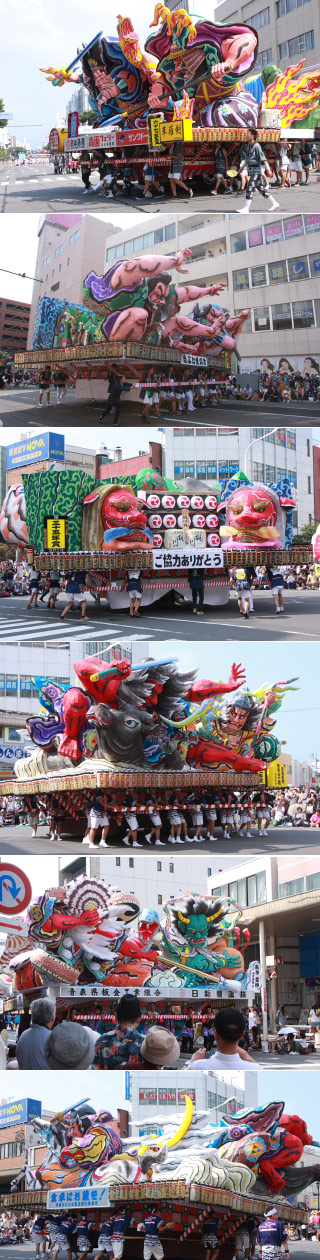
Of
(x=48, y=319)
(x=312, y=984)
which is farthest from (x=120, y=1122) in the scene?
(x=312, y=984)

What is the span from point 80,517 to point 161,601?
3.24m

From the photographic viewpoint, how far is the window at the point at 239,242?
164 feet

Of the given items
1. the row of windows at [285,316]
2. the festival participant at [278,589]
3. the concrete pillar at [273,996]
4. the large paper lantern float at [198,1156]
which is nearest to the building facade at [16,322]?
the row of windows at [285,316]

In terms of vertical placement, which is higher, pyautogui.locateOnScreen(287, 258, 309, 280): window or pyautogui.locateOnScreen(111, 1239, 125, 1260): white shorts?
pyautogui.locateOnScreen(287, 258, 309, 280): window

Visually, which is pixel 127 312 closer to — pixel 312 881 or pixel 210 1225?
pixel 312 881

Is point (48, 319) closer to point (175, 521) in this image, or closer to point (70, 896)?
point (175, 521)

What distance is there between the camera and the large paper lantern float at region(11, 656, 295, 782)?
98.5ft

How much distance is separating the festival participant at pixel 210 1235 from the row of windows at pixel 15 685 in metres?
31.7

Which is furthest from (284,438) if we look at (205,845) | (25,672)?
(205,845)

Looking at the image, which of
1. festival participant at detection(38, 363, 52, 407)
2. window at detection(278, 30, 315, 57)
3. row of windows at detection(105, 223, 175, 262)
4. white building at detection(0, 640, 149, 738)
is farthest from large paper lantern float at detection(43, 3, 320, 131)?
window at detection(278, 30, 315, 57)

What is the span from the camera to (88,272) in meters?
39.9

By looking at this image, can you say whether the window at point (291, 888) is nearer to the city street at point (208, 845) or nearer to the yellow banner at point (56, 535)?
the city street at point (208, 845)

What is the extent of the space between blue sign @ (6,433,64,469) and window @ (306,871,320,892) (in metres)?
15.6

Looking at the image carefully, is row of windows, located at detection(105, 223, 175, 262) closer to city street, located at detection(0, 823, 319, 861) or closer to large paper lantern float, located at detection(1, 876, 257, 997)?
city street, located at detection(0, 823, 319, 861)
